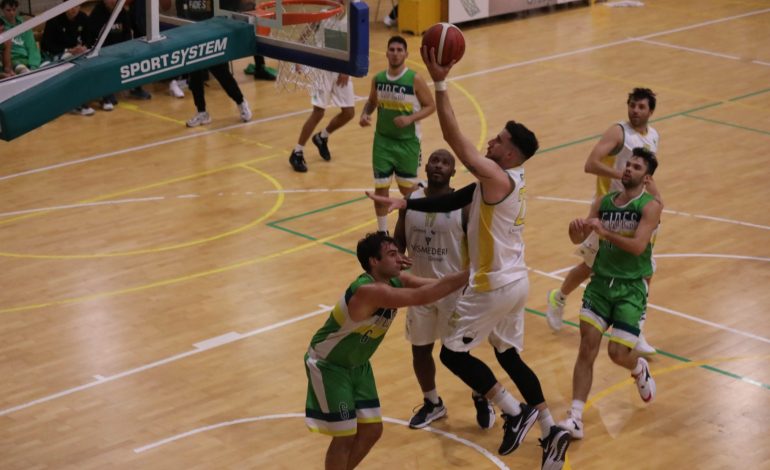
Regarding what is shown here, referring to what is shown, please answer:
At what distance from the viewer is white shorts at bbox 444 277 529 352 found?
25.1 ft

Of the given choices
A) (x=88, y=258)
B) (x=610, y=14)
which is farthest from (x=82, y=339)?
(x=610, y=14)

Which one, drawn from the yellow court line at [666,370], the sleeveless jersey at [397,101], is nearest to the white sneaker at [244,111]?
the sleeveless jersey at [397,101]

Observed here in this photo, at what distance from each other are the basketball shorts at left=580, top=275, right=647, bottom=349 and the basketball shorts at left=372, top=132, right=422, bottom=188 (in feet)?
11.5

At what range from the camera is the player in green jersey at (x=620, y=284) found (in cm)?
820

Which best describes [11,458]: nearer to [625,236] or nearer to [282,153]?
[625,236]

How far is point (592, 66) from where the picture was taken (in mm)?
18422

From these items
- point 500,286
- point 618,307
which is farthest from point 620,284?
point 500,286

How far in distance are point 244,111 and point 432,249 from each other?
325 inches

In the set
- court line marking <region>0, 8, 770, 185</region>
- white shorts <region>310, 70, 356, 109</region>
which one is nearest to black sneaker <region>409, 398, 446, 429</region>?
white shorts <region>310, 70, 356, 109</region>

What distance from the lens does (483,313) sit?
25.2 ft

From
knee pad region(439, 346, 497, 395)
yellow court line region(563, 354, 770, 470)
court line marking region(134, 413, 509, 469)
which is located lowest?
court line marking region(134, 413, 509, 469)

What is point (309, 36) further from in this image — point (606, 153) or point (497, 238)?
point (606, 153)

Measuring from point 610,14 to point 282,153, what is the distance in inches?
377

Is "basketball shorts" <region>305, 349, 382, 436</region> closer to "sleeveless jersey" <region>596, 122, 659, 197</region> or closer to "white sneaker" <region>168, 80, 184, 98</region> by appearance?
"sleeveless jersey" <region>596, 122, 659, 197</region>
